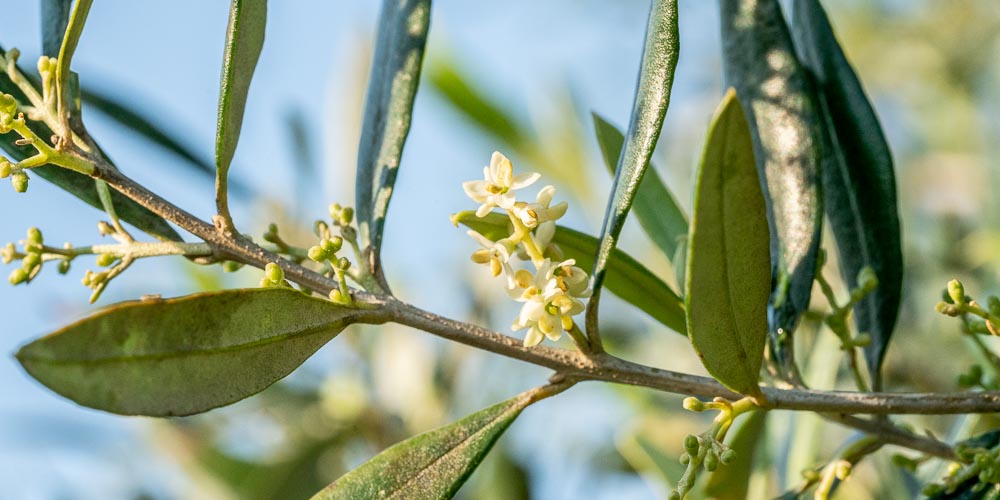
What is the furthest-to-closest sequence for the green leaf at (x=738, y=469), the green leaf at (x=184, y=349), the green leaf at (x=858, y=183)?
1. the green leaf at (x=738, y=469)
2. the green leaf at (x=858, y=183)
3. the green leaf at (x=184, y=349)

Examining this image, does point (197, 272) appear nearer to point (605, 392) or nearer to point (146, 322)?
point (605, 392)

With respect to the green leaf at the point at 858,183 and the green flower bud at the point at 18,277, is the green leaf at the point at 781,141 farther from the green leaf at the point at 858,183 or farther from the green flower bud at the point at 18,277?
the green flower bud at the point at 18,277

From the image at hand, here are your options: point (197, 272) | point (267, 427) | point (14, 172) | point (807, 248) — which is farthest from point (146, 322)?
point (197, 272)

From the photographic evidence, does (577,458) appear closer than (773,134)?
No

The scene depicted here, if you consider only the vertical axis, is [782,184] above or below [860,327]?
above

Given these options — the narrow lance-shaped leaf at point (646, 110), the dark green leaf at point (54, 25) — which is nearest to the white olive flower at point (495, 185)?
the narrow lance-shaped leaf at point (646, 110)

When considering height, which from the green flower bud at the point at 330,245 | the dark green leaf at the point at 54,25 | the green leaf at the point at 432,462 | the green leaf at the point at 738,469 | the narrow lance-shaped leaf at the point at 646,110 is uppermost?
the narrow lance-shaped leaf at the point at 646,110

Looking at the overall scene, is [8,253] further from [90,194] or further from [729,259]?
[729,259]
